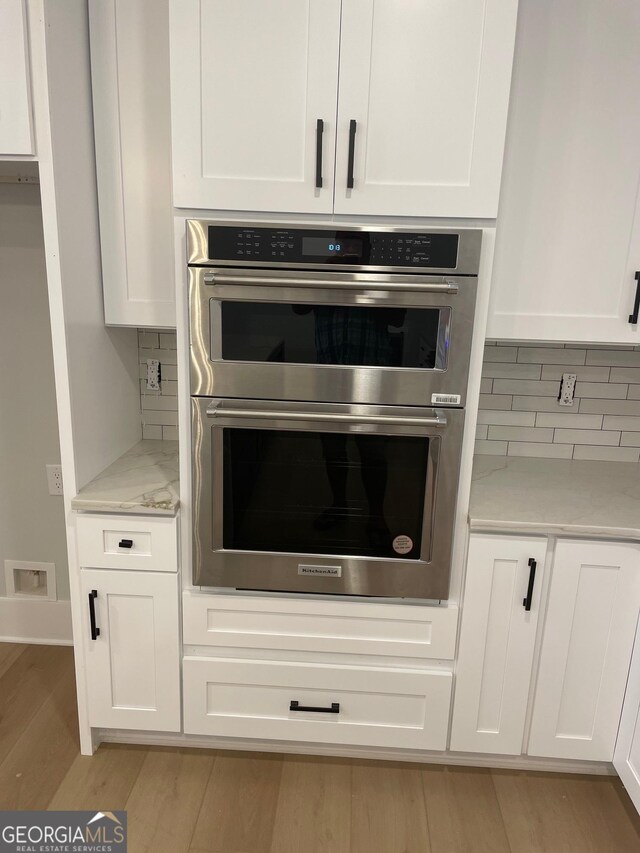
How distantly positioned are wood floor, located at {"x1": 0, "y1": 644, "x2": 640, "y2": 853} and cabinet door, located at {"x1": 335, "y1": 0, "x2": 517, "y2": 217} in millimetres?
1700

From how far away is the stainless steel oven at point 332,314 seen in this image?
146 cm

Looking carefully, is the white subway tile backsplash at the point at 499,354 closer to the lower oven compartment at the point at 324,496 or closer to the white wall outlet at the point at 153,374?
the lower oven compartment at the point at 324,496

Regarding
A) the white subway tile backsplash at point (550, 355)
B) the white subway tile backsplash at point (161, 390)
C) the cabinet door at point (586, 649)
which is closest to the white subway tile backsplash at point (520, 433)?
the white subway tile backsplash at point (550, 355)

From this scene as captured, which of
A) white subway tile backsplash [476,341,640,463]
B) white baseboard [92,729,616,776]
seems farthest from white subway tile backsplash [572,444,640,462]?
white baseboard [92,729,616,776]

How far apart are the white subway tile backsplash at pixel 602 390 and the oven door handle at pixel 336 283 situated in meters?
0.89

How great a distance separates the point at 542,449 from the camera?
2113 mm

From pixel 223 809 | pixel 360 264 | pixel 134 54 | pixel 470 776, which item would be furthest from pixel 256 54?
pixel 470 776

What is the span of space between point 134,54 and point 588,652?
7.15ft

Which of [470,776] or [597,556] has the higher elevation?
[597,556]

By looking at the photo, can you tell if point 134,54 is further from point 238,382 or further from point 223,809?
point 223,809

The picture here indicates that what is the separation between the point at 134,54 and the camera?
161 cm

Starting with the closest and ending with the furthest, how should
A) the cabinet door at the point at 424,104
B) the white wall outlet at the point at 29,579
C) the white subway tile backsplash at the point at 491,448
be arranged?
the cabinet door at the point at 424,104
the white subway tile backsplash at the point at 491,448
the white wall outlet at the point at 29,579

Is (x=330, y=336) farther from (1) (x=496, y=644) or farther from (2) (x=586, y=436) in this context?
(2) (x=586, y=436)

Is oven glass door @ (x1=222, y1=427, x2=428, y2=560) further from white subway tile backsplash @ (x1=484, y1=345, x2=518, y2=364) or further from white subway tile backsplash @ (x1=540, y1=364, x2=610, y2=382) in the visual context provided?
white subway tile backsplash @ (x1=540, y1=364, x2=610, y2=382)
